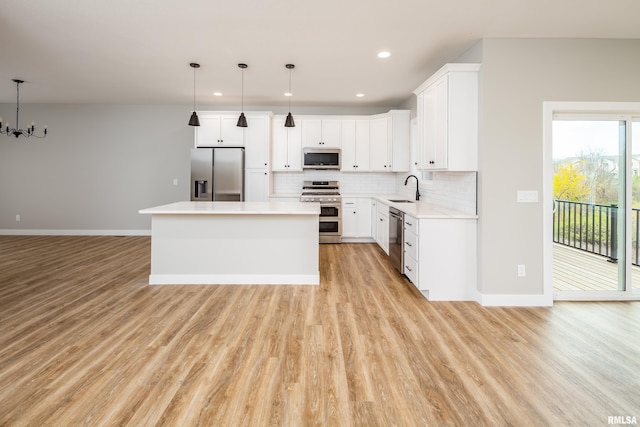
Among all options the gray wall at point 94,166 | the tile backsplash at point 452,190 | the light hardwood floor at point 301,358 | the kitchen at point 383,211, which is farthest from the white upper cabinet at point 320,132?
the light hardwood floor at point 301,358

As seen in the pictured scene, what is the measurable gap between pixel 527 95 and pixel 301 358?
319 cm

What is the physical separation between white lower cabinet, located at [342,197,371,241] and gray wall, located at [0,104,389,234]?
1.87 metres

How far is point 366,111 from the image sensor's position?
7168 mm

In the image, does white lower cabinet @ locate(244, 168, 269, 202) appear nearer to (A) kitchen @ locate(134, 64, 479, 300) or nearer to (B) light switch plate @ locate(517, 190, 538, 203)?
(A) kitchen @ locate(134, 64, 479, 300)

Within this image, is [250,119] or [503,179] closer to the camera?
[503,179]

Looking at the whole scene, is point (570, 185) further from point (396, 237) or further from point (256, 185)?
point (256, 185)

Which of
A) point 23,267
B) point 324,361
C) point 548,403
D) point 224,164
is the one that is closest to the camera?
→ point 548,403

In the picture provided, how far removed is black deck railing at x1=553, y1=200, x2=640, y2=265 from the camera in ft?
11.9

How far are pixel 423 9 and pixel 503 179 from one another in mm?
1732

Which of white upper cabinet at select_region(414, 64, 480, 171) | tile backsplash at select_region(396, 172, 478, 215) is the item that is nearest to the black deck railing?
tile backsplash at select_region(396, 172, 478, 215)

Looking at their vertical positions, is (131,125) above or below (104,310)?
above

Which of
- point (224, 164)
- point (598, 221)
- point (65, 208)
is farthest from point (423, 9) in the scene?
point (65, 208)

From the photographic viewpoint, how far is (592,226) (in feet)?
12.0

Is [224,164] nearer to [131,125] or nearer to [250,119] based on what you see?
[250,119]
